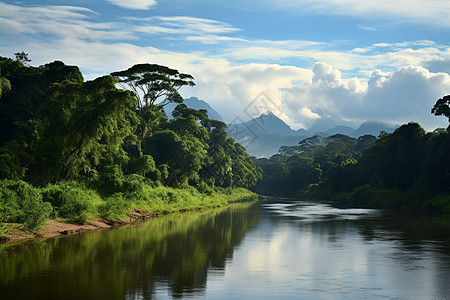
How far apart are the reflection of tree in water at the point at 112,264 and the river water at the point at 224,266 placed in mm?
37

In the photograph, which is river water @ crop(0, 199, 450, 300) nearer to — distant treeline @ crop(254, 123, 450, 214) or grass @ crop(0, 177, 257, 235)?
grass @ crop(0, 177, 257, 235)

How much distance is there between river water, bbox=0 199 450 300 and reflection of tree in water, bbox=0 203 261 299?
37 millimetres

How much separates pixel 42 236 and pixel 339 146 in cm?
15722

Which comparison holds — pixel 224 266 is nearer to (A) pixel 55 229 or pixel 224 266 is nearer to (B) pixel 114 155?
(A) pixel 55 229

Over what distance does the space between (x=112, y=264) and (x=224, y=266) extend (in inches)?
196

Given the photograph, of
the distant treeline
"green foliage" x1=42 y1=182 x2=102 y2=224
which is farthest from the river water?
the distant treeline

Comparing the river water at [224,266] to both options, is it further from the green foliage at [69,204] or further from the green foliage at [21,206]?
the green foliage at [69,204]

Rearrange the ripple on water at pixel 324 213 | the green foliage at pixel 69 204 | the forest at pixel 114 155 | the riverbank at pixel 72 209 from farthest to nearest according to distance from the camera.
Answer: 1. the ripple on water at pixel 324 213
2. the forest at pixel 114 155
3. the green foliage at pixel 69 204
4. the riverbank at pixel 72 209

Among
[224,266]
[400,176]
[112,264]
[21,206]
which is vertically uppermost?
[400,176]

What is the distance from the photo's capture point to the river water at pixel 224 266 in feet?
51.5

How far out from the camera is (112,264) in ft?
66.5

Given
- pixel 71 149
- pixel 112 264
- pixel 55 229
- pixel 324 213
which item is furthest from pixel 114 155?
pixel 112 264

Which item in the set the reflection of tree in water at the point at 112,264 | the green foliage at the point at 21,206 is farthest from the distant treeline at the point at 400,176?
the green foliage at the point at 21,206

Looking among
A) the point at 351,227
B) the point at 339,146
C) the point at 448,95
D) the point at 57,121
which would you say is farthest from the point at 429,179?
the point at 339,146
